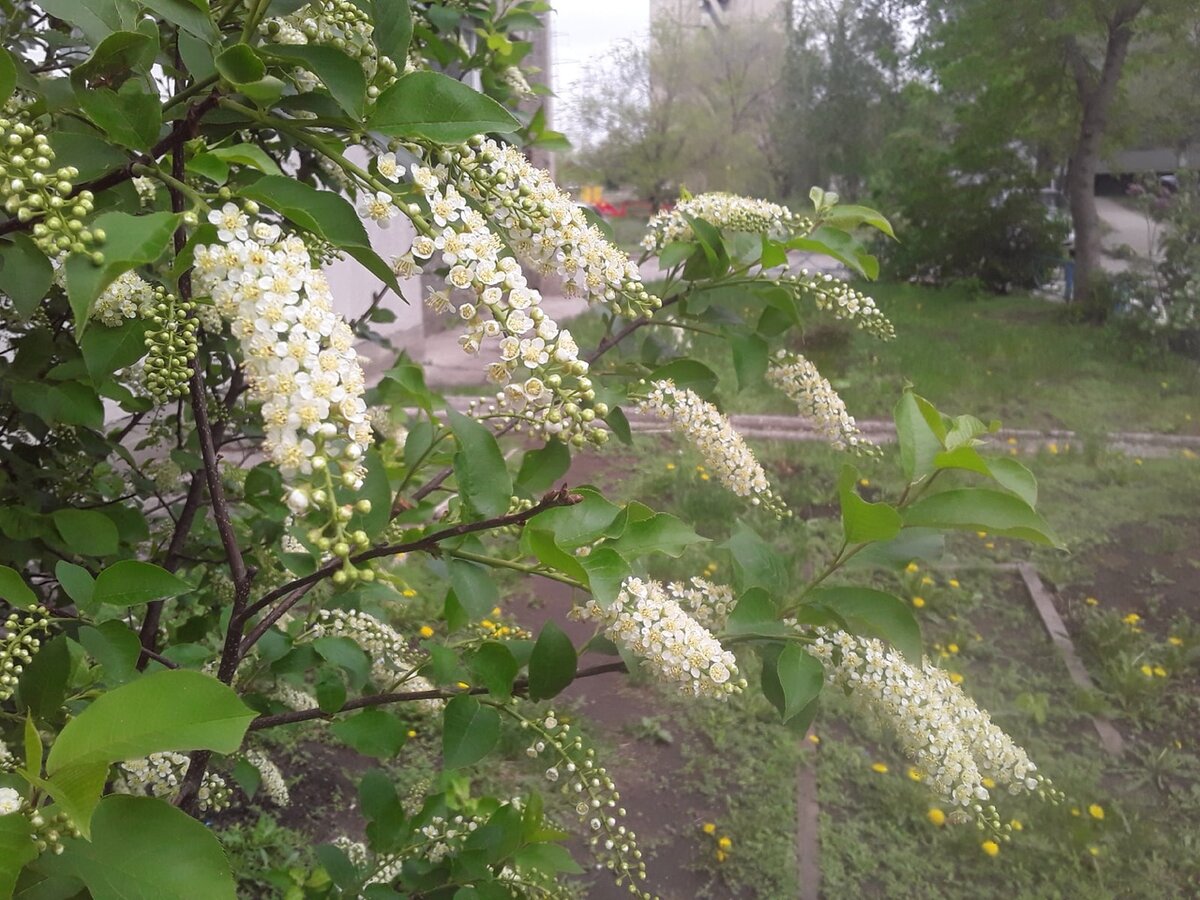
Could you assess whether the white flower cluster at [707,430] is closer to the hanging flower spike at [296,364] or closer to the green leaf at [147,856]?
the hanging flower spike at [296,364]

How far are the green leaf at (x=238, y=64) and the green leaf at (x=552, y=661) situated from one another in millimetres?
553

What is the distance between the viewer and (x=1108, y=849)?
1665 mm

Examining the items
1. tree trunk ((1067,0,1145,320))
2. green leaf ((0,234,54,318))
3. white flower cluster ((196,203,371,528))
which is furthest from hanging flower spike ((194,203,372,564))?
tree trunk ((1067,0,1145,320))

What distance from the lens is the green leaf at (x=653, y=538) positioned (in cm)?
69

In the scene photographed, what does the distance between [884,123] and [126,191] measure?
662cm

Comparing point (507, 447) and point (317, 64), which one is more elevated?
point (317, 64)

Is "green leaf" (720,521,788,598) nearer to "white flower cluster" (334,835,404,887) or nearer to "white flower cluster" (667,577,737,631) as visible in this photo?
"white flower cluster" (667,577,737,631)

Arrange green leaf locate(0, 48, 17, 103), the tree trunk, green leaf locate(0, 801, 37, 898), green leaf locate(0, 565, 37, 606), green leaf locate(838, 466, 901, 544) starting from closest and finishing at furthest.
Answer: green leaf locate(0, 801, 37, 898) → green leaf locate(0, 48, 17, 103) → green leaf locate(0, 565, 37, 606) → green leaf locate(838, 466, 901, 544) → the tree trunk

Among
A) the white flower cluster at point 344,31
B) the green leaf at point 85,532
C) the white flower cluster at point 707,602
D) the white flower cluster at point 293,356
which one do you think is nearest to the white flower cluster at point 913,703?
the white flower cluster at point 707,602

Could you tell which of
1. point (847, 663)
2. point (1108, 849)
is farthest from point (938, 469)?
point (1108, 849)

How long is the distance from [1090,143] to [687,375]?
4.40 m

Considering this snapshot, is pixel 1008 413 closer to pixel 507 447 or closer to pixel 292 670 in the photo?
pixel 507 447

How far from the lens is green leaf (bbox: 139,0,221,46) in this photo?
0.56m

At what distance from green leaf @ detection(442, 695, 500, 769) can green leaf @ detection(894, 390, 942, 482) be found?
1.61 feet
